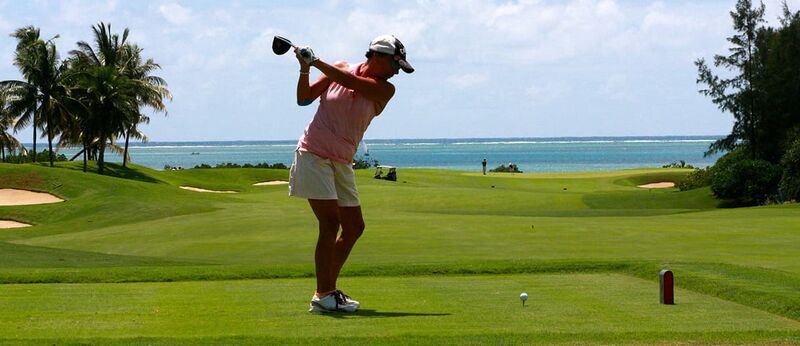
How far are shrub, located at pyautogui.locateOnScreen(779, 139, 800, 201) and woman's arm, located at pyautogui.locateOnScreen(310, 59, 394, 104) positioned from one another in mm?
32576

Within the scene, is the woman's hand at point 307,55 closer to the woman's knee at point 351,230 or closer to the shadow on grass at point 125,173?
the woman's knee at point 351,230

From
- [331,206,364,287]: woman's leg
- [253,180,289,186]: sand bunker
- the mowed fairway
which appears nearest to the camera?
the mowed fairway

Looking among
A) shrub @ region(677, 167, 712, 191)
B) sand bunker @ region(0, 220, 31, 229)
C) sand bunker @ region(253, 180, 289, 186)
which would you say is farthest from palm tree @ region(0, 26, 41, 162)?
shrub @ region(677, 167, 712, 191)

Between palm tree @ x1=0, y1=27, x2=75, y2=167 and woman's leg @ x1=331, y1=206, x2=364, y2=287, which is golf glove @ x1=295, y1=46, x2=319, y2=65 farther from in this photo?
palm tree @ x1=0, y1=27, x2=75, y2=167

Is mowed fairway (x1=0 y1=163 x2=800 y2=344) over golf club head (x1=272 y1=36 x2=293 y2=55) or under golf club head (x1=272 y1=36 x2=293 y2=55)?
under

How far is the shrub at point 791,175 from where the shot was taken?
3903cm

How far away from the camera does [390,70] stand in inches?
352

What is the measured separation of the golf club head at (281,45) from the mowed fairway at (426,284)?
6.46 ft

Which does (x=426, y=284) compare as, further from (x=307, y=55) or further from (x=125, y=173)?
(x=125, y=173)

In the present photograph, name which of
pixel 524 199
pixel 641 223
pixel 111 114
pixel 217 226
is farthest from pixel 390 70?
pixel 111 114

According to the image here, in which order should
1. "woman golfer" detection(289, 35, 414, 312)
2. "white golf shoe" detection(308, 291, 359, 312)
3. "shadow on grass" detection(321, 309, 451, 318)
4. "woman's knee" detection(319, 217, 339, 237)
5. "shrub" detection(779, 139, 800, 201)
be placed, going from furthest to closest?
1. "shrub" detection(779, 139, 800, 201)
2. "woman's knee" detection(319, 217, 339, 237)
3. "woman golfer" detection(289, 35, 414, 312)
4. "white golf shoe" detection(308, 291, 359, 312)
5. "shadow on grass" detection(321, 309, 451, 318)

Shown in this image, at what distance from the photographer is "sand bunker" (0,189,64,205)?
37688mm

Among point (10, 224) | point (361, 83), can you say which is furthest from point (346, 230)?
point (10, 224)

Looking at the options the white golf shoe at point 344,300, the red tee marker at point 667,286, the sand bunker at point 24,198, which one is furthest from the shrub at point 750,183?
the white golf shoe at point 344,300
